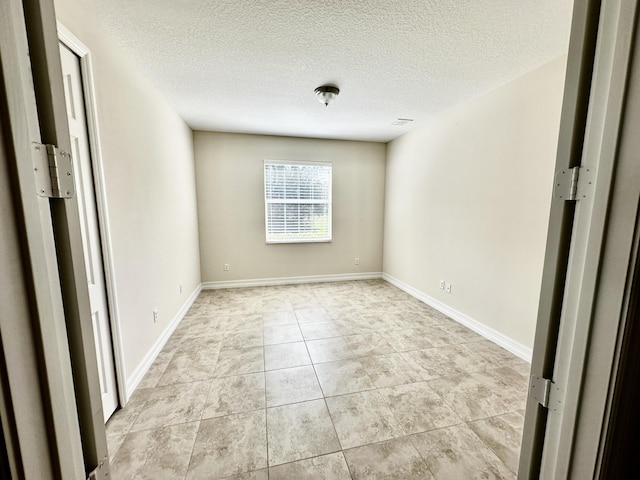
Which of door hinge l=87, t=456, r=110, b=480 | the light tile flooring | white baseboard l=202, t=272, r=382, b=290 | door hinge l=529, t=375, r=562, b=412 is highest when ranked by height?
door hinge l=529, t=375, r=562, b=412

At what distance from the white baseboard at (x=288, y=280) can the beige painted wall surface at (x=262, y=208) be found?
0.21 ft

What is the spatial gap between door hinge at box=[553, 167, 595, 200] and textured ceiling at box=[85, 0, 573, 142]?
4.34ft

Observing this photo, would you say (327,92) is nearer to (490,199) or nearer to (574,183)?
(490,199)

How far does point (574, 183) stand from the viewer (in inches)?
31.0

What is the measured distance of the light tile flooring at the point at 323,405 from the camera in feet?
4.47

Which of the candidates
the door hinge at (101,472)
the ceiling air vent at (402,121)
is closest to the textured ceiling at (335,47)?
the ceiling air vent at (402,121)

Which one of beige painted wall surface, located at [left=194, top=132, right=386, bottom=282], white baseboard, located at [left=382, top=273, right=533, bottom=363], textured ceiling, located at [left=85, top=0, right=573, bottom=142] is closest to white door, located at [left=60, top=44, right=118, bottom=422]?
textured ceiling, located at [left=85, top=0, right=573, bottom=142]

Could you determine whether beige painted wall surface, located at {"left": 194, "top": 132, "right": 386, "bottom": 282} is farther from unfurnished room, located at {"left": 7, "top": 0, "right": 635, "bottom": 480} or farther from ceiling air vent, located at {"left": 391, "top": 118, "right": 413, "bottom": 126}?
ceiling air vent, located at {"left": 391, "top": 118, "right": 413, "bottom": 126}

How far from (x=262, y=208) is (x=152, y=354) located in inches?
103

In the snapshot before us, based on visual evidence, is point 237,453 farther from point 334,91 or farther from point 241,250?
point 241,250

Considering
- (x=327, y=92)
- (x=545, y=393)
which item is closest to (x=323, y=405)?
(x=545, y=393)

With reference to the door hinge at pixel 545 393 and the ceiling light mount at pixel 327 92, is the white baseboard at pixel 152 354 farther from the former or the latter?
the ceiling light mount at pixel 327 92

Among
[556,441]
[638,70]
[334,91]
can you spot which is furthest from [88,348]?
[334,91]

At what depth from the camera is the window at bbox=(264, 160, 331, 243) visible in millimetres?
4348
